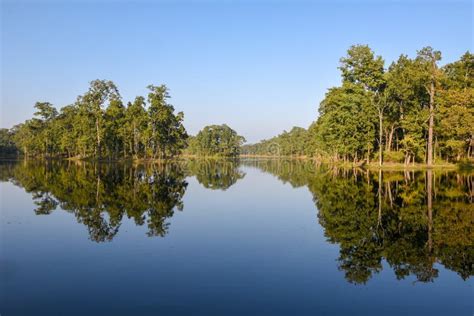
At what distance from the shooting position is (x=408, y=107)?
6034 centimetres

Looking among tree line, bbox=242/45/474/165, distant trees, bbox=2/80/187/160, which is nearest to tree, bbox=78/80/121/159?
distant trees, bbox=2/80/187/160

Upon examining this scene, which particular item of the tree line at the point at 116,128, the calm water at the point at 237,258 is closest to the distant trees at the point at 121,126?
the tree line at the point at 116,128

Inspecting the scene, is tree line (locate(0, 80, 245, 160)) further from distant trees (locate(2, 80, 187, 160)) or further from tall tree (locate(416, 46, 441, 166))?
tall tree (locate(416, 46, 441, 166))

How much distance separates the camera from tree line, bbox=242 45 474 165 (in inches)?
2172

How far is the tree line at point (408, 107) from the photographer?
55.2 m

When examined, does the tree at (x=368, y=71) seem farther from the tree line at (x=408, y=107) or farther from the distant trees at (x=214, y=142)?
the distant trees at (x=214, y=142)

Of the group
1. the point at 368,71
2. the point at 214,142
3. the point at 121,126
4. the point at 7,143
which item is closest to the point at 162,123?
the point at 121,126

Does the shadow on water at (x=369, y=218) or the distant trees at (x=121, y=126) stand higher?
the distant trees at (x=121, y=126)

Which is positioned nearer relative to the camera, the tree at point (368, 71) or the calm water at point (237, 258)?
the calm water at point (237, 258)

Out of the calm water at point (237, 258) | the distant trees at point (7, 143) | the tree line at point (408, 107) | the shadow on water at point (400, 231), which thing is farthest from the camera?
the distant trees at point (7, 143)

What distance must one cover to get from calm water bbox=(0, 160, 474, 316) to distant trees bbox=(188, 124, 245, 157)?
14854cm

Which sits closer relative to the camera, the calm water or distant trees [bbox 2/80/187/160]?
the calm water

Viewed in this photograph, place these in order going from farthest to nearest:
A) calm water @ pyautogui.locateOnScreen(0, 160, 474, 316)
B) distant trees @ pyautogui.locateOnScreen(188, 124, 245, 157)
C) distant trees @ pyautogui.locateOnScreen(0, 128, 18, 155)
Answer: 1. distant trees @ pyautogui.locateOnScreen(188, 124, 245, 157)
2. distant trees @ pyautogui.locateOnScreen(0, 128, 18, 155)
3. calm water @ pyautogui.locateOnScreen(0, 160, 474, 316)

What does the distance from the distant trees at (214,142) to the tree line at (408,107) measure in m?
109
